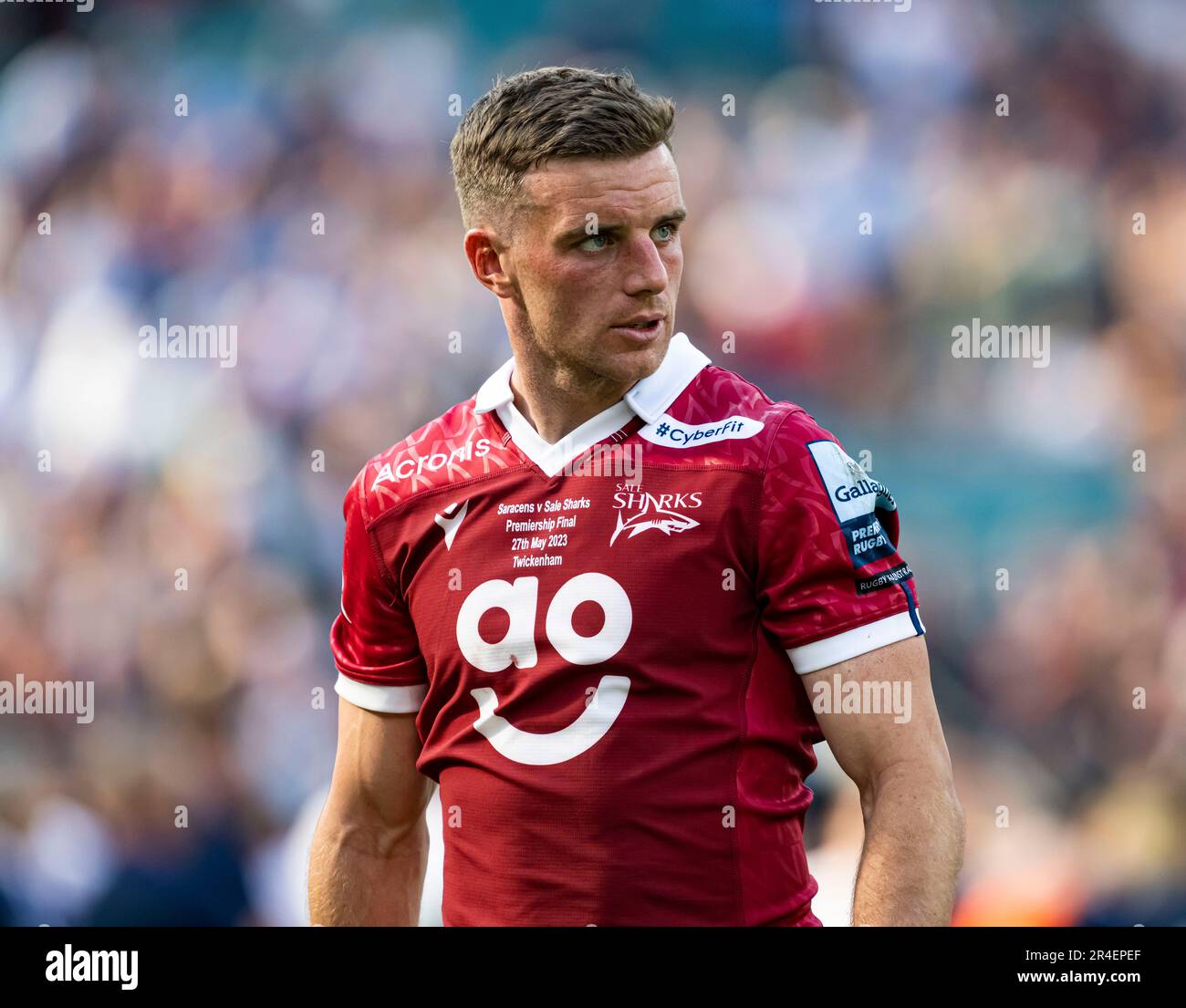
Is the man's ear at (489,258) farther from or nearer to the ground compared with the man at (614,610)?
farther from the ground

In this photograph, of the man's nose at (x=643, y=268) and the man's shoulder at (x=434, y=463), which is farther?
the man's shoulder at (x=434, y=463)

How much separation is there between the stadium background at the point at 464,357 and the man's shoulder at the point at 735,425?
2265 mm

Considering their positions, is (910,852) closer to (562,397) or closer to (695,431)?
(695,431)

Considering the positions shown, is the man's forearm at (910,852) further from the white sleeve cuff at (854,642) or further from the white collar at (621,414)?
the white collar at (621,414)

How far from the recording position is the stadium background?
13.6 ft

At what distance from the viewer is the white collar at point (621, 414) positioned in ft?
6.61

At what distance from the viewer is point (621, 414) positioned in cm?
203

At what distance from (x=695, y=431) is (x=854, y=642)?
15.8 inches

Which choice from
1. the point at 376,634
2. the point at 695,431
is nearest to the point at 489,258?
the point at 695,431

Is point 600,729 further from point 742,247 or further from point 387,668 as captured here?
point 742,247
